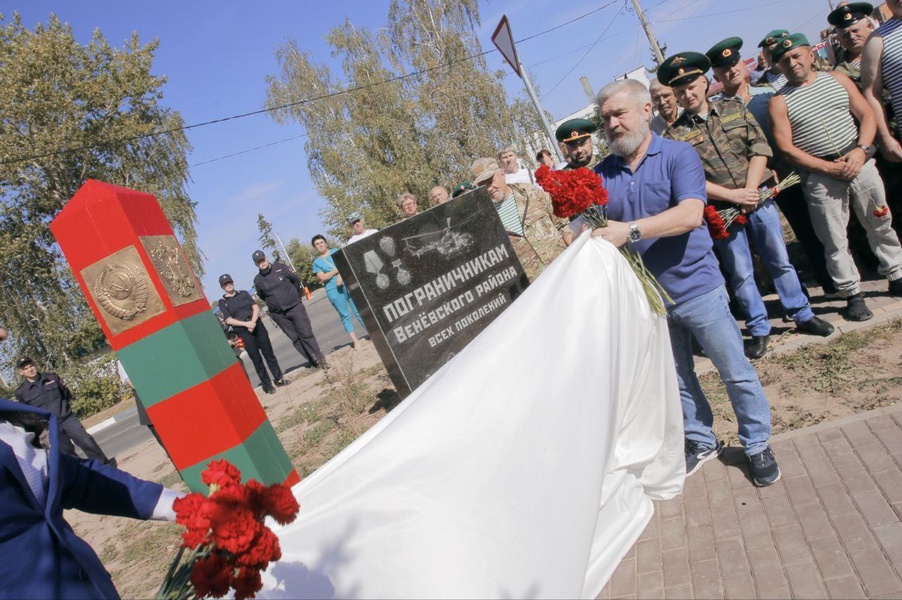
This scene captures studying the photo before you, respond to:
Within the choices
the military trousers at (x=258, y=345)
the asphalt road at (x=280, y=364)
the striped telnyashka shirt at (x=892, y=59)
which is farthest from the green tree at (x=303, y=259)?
the striped telnyashka shirt at (x=892, y=59)

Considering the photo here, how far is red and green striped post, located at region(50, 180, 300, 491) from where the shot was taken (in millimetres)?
3609

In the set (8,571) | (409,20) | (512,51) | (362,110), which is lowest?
(8,571)

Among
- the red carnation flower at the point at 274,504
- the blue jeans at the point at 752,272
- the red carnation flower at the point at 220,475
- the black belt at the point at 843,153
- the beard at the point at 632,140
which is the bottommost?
the blue jeans at the point at 752,272

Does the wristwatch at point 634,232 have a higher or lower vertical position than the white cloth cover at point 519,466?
higher

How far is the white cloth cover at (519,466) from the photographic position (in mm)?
2248


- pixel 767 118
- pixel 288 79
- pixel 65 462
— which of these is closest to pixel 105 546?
pixel 65 462

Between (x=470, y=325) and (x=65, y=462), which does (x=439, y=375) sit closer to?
(x=65, y=462)

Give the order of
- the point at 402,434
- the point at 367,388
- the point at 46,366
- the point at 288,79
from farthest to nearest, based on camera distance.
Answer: the point at 288,79 → the point at 46,366 → the point at 367,388 → the point at 402,434

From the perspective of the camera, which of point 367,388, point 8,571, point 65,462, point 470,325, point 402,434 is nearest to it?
point 8,571

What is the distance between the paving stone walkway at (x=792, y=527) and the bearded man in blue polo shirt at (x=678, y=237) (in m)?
0.23

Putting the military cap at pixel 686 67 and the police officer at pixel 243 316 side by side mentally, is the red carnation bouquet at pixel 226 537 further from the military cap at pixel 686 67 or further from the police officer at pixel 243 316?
the police officer at pixel 243 316

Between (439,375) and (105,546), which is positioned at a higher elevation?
(439,375)

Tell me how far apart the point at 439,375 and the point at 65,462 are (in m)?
1.53

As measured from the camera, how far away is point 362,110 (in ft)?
99.1
